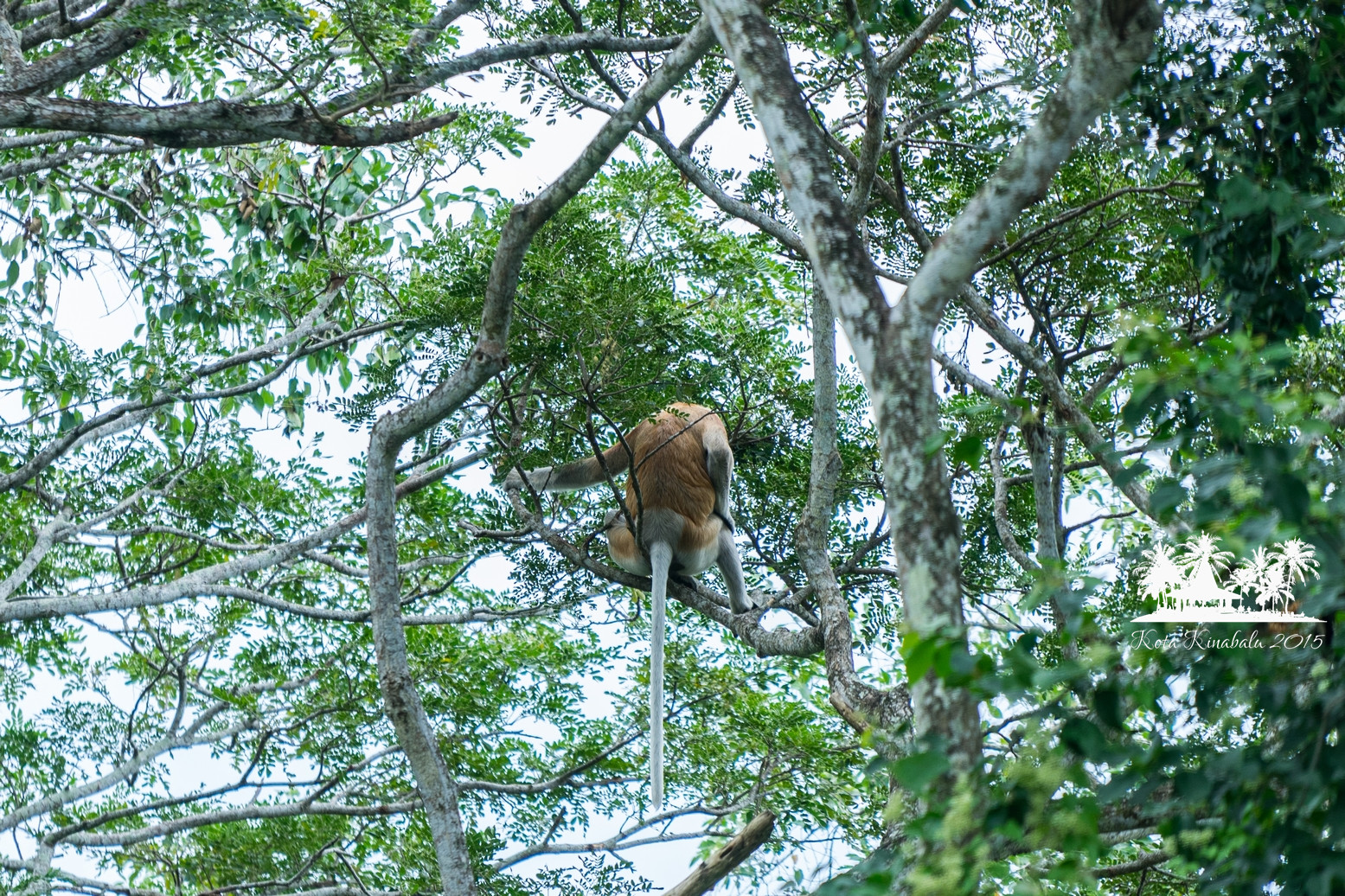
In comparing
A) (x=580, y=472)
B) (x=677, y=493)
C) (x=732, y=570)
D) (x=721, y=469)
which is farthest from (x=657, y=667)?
(x=580, y=472)

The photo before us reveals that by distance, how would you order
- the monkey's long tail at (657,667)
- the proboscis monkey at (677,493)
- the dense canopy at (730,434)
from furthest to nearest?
the proboscis monkey at (677,493), the monkey's long tail at (657,667), the dense canopy at (730,434)

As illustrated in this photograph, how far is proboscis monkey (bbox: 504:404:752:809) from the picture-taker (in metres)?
5.67

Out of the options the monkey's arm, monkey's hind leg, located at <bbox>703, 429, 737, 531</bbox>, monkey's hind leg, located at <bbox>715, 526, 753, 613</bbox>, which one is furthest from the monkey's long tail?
the monkey's arm

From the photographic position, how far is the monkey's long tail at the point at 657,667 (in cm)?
452

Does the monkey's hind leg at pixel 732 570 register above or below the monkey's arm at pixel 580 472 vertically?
below

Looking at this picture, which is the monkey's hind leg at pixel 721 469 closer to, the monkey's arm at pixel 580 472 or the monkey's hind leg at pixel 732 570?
the monkey's hind leg at pixel 732 570

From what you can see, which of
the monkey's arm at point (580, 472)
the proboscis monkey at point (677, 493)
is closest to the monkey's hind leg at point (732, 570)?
the proboscis monkey at point (677, 493)

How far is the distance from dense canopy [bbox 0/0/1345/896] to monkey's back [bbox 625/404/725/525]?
0.77 ft

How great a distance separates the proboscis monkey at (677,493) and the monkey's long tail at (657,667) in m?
0.03

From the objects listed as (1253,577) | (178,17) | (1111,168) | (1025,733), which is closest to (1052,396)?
(1253,577)

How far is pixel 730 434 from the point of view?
6.08 metres

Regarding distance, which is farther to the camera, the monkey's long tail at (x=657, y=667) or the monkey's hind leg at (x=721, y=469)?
the monkey's hind leg at (x=721, y=469)

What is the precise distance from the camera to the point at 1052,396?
407cm

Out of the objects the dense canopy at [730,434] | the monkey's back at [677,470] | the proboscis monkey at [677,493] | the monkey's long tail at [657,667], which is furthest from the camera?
the monkey's back at [677,470]
